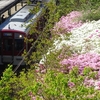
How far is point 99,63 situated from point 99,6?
916 centimetres

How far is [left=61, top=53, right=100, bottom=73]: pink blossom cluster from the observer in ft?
38.5

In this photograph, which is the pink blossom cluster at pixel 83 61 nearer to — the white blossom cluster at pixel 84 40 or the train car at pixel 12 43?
the white blossom cluster at pixel 84 40

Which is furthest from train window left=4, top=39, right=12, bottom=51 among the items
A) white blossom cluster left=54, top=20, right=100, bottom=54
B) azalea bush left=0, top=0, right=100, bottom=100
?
white blossom cluster left=54, top=20, right=100, bottom=54

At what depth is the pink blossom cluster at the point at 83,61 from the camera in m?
11.7

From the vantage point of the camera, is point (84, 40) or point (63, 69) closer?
point (63, 69)

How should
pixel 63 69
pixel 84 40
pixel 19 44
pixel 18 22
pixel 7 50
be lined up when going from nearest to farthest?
pixel 63 69 → pixel 84 40 → pixel 19 44 → pixel 7 50 → pixel 18 22

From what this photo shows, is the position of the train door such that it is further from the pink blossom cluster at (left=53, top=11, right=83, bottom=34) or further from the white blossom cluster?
the white blossom cluster

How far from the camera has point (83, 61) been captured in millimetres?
12031

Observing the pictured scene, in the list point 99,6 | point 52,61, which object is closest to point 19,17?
point 99,6

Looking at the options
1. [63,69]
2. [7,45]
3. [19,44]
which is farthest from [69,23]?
[63,69]

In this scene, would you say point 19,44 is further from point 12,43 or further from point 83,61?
point 83,61

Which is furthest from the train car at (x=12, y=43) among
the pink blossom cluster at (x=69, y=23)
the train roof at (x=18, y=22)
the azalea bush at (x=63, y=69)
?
the azalea bush at (x=63, y=69)

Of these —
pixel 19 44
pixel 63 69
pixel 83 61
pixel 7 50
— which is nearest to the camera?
pixel 63 69

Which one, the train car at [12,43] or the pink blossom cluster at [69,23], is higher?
the pink blossom cluster at [69,23]
